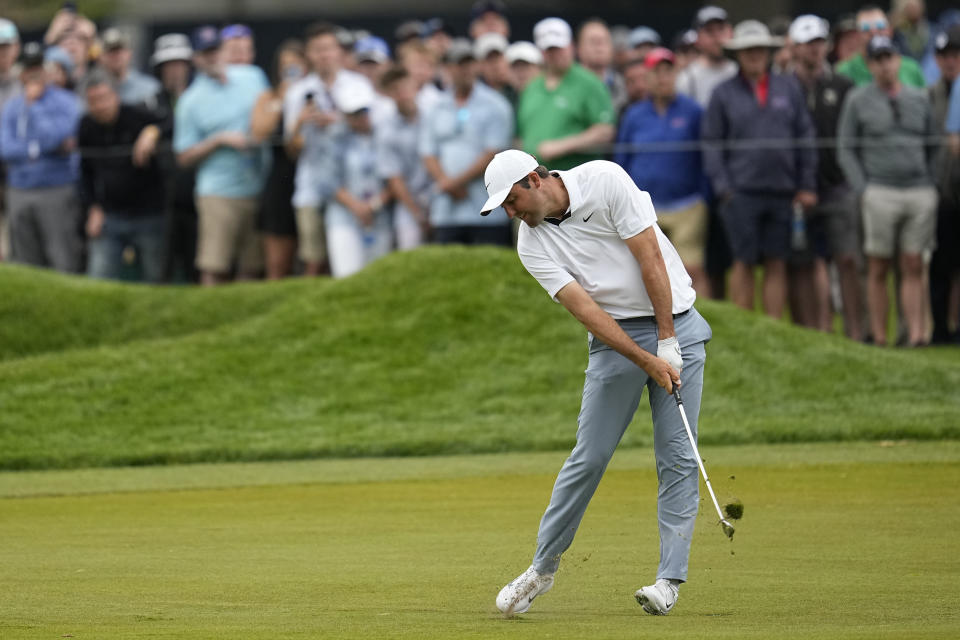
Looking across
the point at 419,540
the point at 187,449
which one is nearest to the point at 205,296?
the point at 187,449

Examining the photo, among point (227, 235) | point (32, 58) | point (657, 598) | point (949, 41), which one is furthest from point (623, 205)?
point (32, 58)

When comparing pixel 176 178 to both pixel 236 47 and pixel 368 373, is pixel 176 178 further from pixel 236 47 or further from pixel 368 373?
pixel 368 373

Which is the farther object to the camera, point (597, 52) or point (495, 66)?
point (597, 52)

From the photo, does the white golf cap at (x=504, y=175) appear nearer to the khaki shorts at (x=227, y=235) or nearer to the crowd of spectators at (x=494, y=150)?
the crowd of spectators at (x=494, y=150)

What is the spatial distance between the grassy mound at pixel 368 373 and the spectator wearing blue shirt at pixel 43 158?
58 centimetres

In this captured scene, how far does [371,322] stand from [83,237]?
3.40 meters

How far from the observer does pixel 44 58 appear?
17.1m

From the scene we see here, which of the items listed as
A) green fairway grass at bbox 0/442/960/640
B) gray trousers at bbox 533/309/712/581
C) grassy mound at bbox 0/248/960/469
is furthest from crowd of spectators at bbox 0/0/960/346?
gray trousers at bbox 533/309/712/581

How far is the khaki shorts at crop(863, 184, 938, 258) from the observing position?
14.4m

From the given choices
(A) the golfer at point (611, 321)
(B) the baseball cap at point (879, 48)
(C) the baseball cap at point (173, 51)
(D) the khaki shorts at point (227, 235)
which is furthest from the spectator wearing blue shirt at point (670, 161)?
(A) the golfer at point (611, 321)

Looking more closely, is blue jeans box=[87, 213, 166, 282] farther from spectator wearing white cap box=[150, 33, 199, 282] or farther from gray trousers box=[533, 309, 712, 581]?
gray trousers box=[533, 309, 712, 581]

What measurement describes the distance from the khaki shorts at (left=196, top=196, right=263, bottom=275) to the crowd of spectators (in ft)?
0.08

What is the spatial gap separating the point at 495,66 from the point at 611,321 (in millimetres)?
9795

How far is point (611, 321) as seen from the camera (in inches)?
249
